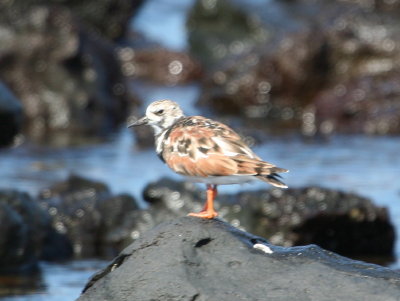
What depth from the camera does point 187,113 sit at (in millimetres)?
18594

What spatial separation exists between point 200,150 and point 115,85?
12.6 metres

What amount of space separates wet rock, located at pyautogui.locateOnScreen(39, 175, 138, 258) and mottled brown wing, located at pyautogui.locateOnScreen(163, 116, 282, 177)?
4226mm

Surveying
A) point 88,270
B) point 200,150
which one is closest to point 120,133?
point 88,270

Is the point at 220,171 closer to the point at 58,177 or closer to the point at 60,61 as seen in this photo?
the point at 58,177

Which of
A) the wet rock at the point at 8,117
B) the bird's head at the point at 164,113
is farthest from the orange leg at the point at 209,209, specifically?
the wet rock at the point at 8,117

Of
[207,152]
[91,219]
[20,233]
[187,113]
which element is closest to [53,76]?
[187,113]

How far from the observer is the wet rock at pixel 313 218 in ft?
35.8

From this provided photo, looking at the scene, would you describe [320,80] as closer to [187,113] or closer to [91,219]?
[187,113]

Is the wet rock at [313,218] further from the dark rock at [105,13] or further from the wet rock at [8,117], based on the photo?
the dark rock at [105,13]

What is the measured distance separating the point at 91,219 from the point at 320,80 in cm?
909

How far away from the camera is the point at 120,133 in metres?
17.8

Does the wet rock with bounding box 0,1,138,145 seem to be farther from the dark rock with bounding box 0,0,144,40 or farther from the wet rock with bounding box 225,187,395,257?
the wet rock with bounding box 225,187,395,257

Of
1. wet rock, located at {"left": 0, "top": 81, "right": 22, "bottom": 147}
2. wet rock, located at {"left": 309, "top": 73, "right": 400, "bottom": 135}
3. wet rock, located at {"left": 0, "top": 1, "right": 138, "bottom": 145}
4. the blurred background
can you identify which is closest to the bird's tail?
the blurred background

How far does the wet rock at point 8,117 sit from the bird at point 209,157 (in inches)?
209
